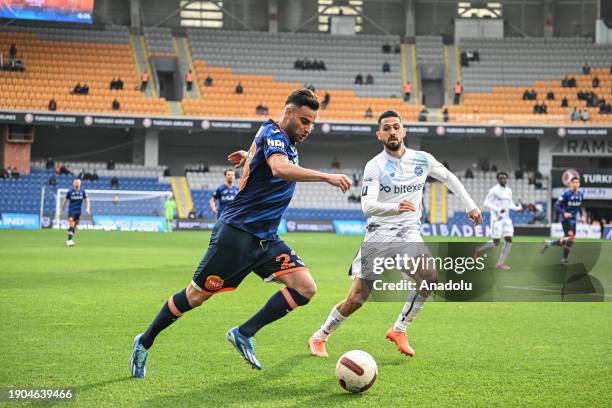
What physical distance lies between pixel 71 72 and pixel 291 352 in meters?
46.7

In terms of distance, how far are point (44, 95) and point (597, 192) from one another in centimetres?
3289

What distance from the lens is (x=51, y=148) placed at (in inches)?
2055

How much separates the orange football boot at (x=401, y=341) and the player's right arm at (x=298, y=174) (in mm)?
2333

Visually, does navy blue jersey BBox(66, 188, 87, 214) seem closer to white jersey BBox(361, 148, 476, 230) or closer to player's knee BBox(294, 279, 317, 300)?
white jersey BBox(361, 148, 476, 230)

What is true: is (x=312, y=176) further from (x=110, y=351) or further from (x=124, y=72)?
(x=124, y=72)

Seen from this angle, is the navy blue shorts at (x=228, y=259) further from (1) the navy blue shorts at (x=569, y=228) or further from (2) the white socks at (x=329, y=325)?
(1) the navy blue shorts at (x=569, y=228)

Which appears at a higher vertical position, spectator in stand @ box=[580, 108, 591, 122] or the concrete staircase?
the concrete staircase

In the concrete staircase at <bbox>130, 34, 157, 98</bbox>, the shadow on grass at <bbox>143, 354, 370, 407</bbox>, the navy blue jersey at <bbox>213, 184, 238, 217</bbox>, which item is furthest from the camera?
the concrete staircase at <bbox>130, 34, 157, 98</bbox>

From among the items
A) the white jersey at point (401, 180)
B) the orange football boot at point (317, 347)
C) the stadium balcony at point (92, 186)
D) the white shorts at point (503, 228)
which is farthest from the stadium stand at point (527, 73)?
the orange football boot at point (317, 347)

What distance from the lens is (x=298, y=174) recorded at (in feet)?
19.8

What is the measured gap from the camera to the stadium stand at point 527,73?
5181 centimetres

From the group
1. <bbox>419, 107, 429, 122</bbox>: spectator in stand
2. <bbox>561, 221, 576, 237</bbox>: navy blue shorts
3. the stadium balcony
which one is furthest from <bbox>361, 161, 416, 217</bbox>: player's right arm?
<bbox>419, 107, 429, 122</bbox>: spectator in stand

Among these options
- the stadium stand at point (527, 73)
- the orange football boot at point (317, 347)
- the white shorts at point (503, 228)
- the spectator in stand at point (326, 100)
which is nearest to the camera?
the orange football boot at point (317, 347)

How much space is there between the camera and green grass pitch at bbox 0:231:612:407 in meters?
6.08
